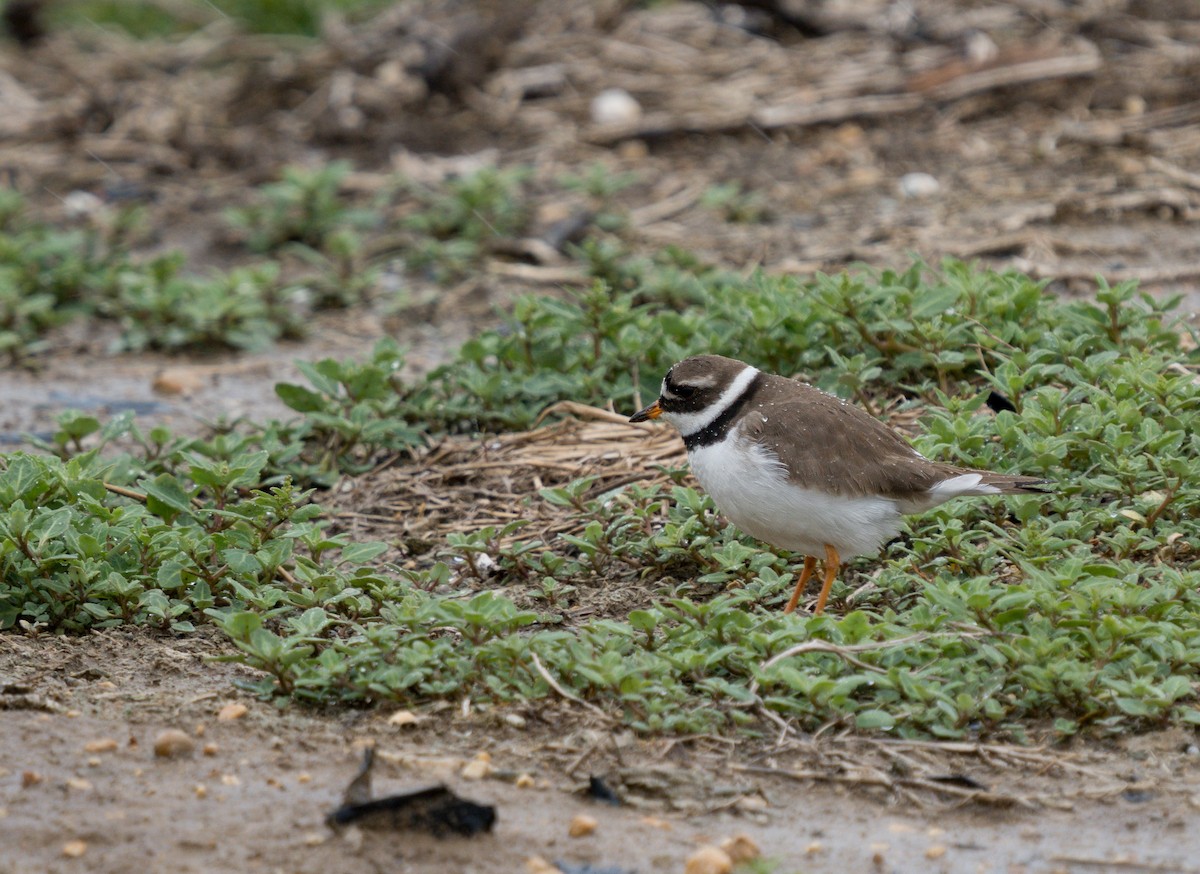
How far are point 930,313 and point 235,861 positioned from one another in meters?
4.04

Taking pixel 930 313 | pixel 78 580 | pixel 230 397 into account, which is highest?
pixel 930 313

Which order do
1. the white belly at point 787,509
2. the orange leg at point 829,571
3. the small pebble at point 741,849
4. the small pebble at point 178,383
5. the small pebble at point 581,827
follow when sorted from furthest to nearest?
the small pebble at point 178,383, the orange leg at point 829,571, the white belly at point 787,509, the small pebble at point 581,827, the small pebble at point 741,849

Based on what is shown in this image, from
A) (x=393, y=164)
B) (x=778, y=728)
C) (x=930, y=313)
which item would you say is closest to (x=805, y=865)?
(x=778, y=728)

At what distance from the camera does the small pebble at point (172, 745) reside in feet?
13.4

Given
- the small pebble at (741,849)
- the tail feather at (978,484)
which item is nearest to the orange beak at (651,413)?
the tail feather at (978,484)

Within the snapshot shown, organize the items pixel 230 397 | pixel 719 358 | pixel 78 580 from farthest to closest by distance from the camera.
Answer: pixel 230 397
pixel 719 358
pixel 78 580

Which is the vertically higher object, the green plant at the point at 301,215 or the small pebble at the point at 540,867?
the small pebble at the point at 540,867

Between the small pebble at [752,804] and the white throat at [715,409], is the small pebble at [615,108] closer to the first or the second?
the white throat at [715,409]

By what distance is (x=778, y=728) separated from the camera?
4.29 meters

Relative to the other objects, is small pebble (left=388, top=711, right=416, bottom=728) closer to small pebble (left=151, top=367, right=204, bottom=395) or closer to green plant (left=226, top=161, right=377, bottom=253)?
small pebble (left=151, top=367, right=204, bottom=395)

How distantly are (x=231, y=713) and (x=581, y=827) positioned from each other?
4.07 ft

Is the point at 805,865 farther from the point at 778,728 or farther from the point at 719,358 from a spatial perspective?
the point at 719,358

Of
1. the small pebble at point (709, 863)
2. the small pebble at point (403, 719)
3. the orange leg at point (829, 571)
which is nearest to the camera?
the small pebble at point (709, 863)

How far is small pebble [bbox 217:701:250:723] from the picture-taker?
436cm
